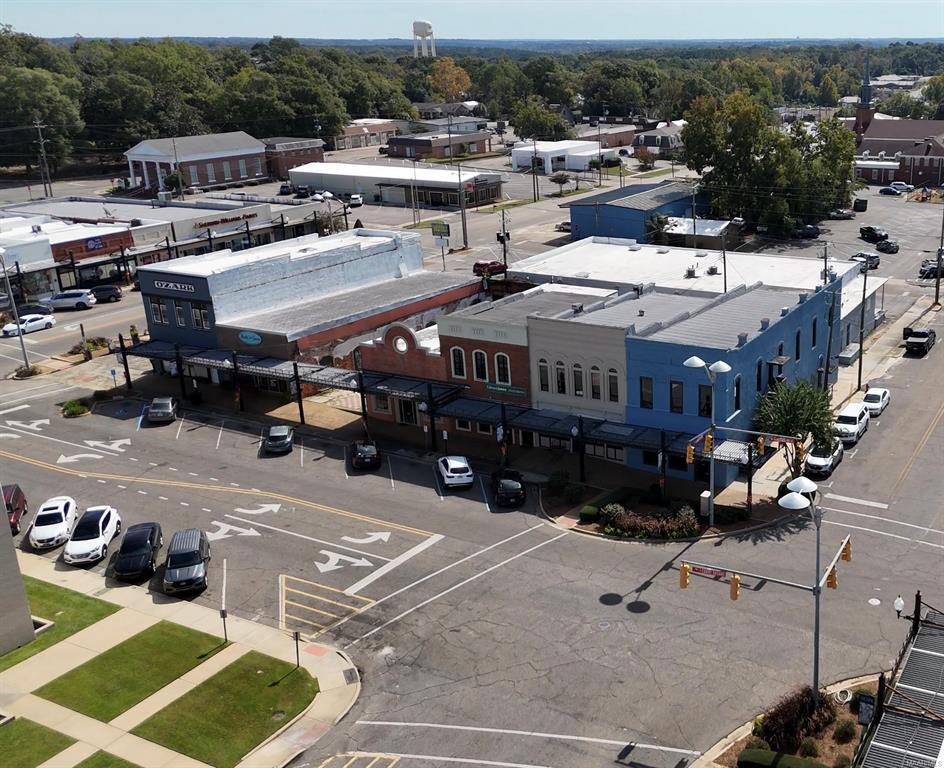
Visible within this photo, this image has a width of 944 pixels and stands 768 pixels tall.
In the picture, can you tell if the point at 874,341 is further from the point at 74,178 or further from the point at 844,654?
the point at 74,178

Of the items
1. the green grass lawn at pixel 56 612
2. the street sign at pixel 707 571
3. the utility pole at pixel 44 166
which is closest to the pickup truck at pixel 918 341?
the street sign at pixel 707 571

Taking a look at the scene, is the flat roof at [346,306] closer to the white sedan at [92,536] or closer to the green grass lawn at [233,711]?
the white sedan at [92,536]

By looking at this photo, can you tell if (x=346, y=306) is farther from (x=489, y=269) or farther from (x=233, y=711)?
(x=233, y=711)

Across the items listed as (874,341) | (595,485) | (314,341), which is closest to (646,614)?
(595,485)

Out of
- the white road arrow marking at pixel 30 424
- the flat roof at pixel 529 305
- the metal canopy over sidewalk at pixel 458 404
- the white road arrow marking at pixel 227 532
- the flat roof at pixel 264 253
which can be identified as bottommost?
the white road arrow marking at pixel 227 532

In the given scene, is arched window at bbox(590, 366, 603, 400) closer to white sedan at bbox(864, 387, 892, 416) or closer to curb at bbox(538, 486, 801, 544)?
curb at bbox(538, 486, 801, 544)

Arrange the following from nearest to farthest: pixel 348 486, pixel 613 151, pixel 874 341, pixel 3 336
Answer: pixel 348 486, pixel 874 341, pixel 3 336, pixel 613 151
